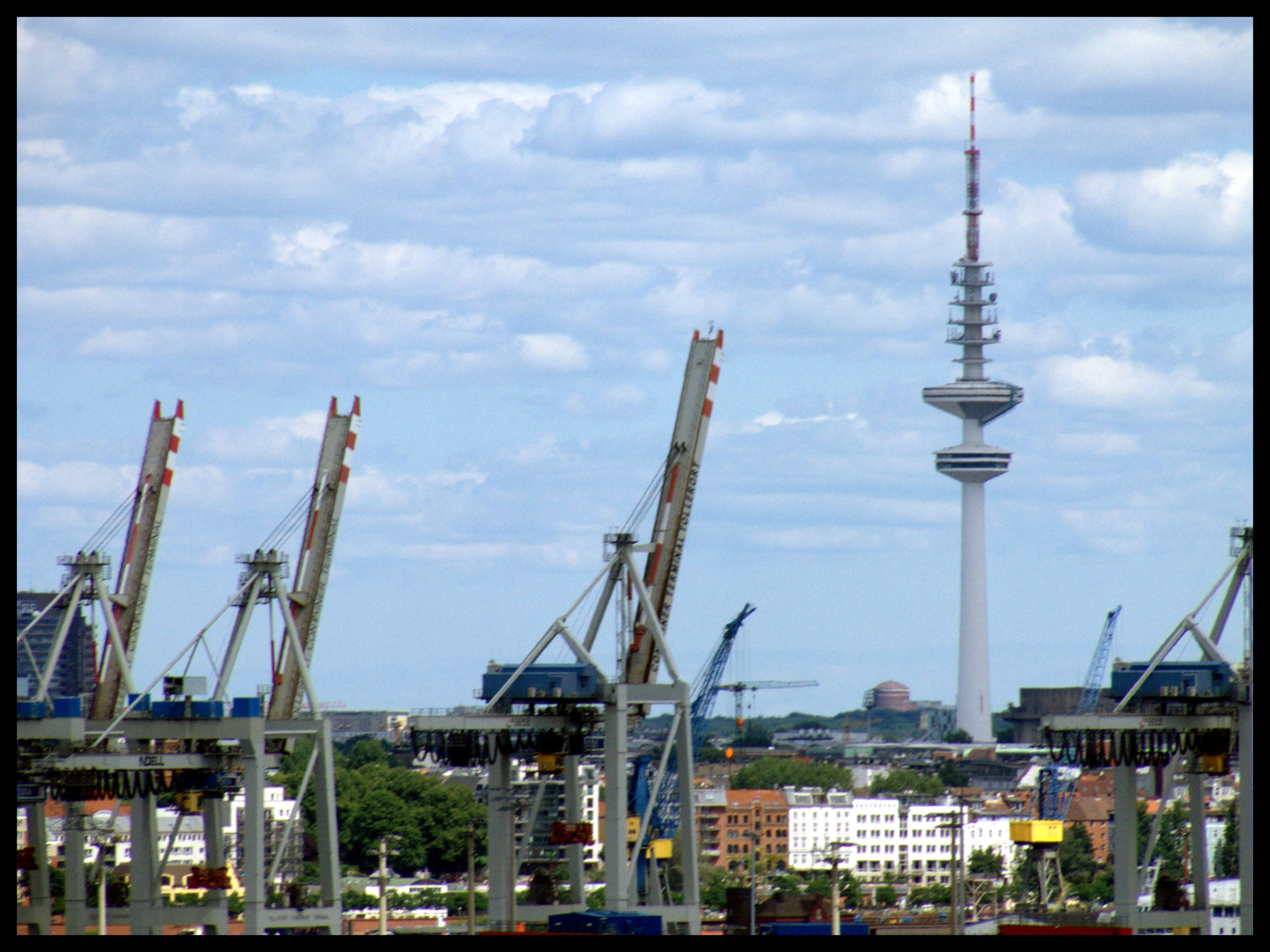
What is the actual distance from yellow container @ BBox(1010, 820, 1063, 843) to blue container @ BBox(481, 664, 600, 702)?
27753 millimetres

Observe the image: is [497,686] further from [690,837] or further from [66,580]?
[66,580]

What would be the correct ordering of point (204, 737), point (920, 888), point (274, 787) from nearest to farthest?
point (204, 737)
point (920, 888)
point (274, 787)

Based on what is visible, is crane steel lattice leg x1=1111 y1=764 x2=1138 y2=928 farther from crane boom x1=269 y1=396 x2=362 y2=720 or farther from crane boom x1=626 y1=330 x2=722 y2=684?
crane boom x1=269 y1=396 x2=362 y2=720

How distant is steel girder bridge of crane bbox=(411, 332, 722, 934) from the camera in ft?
205

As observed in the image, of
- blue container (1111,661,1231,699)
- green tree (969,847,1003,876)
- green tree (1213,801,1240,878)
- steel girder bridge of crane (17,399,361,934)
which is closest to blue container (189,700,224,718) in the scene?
steel girder bridge of crane (17,399,361,934)

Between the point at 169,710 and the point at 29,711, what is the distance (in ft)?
14.1

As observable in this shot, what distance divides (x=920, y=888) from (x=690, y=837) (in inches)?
3893

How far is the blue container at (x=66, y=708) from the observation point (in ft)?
202

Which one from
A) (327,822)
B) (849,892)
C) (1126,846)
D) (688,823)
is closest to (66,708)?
(327,822)

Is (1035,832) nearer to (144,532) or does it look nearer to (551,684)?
(551,684)

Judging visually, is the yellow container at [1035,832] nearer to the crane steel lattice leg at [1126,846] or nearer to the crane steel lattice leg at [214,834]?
the crane steel lattice leg at [1126,846]
